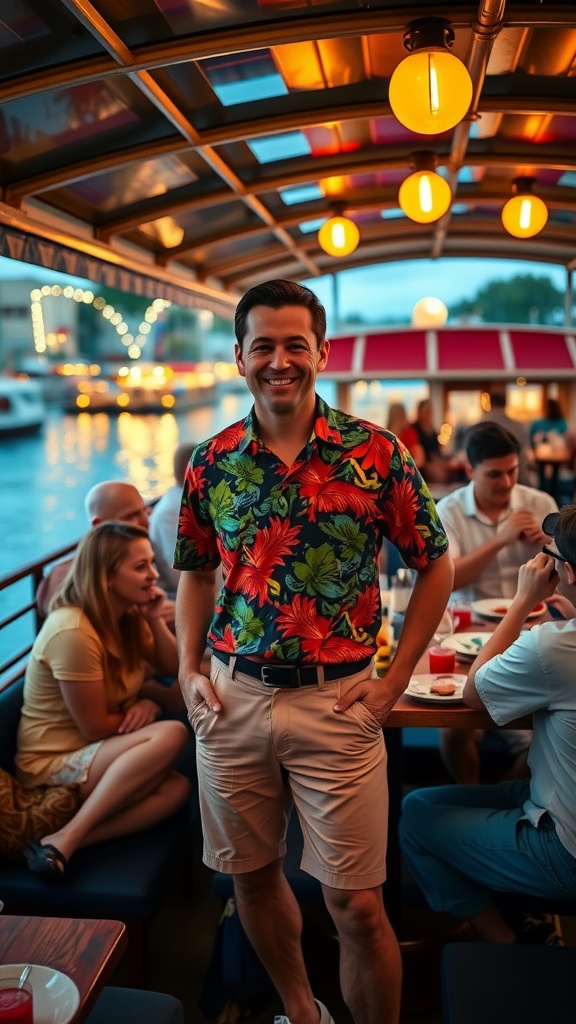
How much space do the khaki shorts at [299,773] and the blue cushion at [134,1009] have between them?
37 cm

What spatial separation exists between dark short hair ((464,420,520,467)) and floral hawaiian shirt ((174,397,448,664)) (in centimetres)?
150

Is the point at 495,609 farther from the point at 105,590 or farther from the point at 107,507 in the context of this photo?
the point at 107,507

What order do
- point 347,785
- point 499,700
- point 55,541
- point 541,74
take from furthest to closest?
1. point 55,541
2. point 541,74
3. point 499,700
4. point 347,785

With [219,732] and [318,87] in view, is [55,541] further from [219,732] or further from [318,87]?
[219,732]

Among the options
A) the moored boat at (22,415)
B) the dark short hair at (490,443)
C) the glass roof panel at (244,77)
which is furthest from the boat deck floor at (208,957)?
the moored boat at (22,415)

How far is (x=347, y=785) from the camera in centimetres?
217

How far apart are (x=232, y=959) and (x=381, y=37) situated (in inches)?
140

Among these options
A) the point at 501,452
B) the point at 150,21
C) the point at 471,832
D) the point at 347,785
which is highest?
the point at 150,21

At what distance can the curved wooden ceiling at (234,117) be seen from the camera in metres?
3.22

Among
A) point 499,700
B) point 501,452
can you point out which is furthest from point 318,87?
point 499,700

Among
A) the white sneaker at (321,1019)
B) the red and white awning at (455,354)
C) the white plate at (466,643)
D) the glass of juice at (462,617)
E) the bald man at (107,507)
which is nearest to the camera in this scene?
the white sneaker at (321,1019)

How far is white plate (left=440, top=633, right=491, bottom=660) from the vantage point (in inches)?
118

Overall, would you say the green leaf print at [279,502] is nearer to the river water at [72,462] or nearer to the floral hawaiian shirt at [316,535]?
the floral hawaiian shirt at [316,535]

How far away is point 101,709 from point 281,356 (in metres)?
1.44
